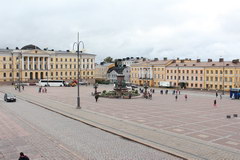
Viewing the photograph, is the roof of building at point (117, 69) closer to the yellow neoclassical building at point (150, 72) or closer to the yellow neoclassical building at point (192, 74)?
the yellow neoclassical building at point (150, 72)

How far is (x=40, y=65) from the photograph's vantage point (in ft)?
346

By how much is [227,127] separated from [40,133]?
594 inches

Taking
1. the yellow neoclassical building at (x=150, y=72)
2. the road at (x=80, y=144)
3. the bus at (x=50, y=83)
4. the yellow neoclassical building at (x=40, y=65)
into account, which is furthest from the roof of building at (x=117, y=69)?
the road at (x=80, y=144)

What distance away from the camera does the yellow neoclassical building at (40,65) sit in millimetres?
98562

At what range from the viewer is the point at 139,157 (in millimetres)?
13375

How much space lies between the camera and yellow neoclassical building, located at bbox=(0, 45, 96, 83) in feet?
323

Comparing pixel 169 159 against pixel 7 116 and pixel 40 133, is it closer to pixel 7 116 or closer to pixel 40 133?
pixel 40 133

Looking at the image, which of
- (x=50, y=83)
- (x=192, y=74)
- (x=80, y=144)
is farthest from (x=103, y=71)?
(x=80, y=144)

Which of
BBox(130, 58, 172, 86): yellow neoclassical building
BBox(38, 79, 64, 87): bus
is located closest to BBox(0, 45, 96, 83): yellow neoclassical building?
BBox(38, 79, 64, 87): bus

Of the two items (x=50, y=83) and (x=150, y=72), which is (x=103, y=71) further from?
(x=50, y=83)

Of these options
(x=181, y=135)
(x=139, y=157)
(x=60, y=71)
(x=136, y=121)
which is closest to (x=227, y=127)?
(x=181, y=135)

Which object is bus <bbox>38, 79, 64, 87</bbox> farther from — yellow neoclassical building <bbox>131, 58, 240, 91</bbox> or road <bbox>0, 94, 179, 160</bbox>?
road <bbox>0, 94, 179, 160</bbox>

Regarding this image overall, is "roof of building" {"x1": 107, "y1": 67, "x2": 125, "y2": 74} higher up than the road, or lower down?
higher up

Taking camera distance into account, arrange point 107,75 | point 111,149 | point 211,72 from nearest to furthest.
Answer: point 111,149 → point 211,72 → point 107,75
